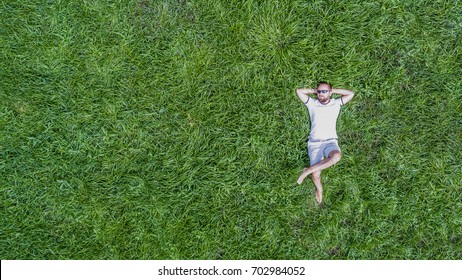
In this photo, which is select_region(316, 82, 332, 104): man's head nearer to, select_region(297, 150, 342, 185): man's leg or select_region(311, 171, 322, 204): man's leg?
select_region(297, 150, 342, 185): man's leg

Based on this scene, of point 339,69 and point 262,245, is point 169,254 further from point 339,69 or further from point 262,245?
point 339,69

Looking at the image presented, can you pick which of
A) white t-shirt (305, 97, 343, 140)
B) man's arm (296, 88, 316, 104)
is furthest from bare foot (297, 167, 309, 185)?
man's arm (296, 88, 316, 104)

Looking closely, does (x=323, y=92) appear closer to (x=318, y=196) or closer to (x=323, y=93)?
(x=323, y=93)

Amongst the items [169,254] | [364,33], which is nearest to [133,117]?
[169,254]

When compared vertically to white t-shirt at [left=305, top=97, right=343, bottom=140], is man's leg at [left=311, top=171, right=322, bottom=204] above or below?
below

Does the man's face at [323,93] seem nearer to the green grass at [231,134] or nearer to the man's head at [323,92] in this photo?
the man's head at [323,92]
